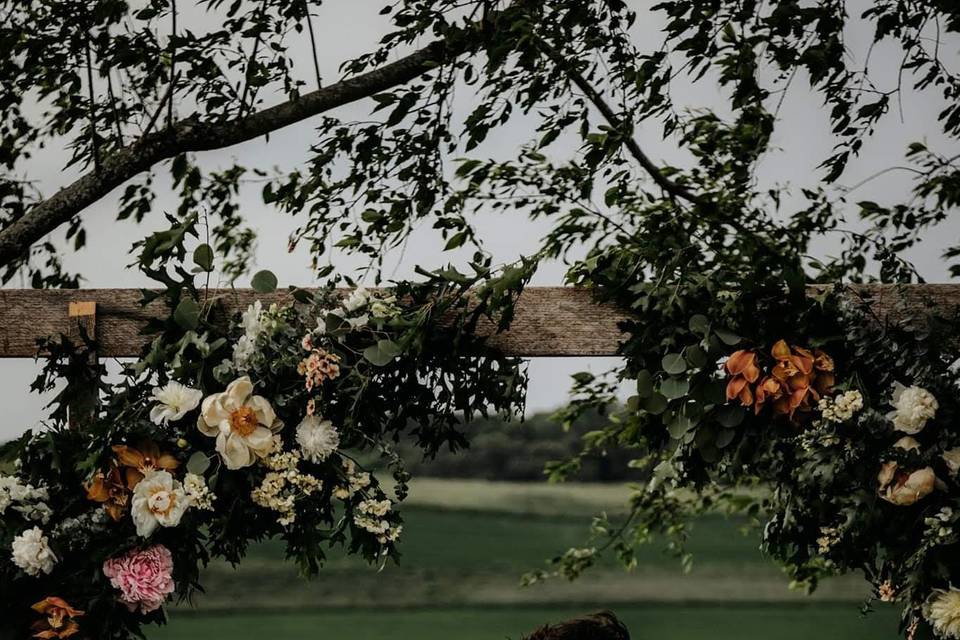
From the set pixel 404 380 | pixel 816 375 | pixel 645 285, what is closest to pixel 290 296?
pixel 404 380

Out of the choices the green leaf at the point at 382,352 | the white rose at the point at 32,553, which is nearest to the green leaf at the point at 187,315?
the green leaf at the point at 382,352

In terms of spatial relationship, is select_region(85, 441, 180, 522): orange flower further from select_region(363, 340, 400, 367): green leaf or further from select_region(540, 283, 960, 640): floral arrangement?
select_region(540, 283, 960, 640): floral arrangement

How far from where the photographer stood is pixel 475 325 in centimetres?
221

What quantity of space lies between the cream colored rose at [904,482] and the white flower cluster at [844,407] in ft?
0.36

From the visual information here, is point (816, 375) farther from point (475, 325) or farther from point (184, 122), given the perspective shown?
point (184, 122)

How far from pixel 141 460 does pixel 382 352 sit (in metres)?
0.54

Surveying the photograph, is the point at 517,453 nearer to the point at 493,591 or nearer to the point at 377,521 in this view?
the point at 493,591

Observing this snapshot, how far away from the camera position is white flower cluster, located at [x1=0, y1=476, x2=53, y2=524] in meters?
2.11

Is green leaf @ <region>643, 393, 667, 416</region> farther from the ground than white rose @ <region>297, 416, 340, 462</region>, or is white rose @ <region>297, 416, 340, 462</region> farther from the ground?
green leaf @ <region>643, 393, 667, 416</region>

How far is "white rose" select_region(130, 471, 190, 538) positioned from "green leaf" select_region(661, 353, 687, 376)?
3.29 ft

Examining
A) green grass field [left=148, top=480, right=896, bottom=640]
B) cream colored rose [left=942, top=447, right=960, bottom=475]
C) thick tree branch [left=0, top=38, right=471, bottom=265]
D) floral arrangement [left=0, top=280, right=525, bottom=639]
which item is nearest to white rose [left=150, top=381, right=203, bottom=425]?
floral arrangement [left=0, top=280, right=525, bottom=639]

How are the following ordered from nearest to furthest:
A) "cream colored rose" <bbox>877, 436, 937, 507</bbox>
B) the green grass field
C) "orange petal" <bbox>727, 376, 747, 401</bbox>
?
"cream colored rose" <bbox>877, 436, 937, 507</bbox>, "orange petal" <bbox>727, 376, 747, 401</bbox>, the green grass field

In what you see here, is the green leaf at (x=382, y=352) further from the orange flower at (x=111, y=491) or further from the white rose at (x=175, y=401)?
the orange flower at (x=111, y=491)

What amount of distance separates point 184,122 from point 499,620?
83.9 inches
